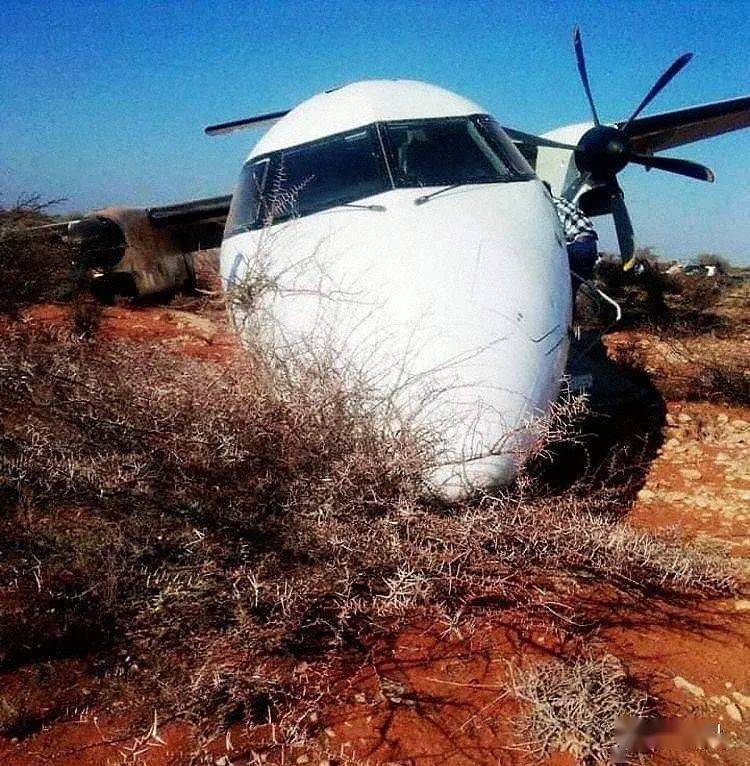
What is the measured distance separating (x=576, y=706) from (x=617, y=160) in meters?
7.25

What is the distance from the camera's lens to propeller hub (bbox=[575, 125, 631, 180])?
771 cm

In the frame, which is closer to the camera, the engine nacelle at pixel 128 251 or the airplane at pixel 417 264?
the airplane at pixel 417 264

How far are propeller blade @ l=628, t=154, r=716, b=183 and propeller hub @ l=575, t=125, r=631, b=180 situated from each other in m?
0.15

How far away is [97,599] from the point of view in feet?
9.25

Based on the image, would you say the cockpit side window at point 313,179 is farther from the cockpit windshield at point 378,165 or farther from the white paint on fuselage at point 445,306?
the white paint on fuselage at point 445,306

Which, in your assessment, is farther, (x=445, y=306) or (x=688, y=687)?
(x=445, y=306)

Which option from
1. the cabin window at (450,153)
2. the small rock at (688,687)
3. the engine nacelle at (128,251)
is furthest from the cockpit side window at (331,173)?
the engine nacelle at (128,251)

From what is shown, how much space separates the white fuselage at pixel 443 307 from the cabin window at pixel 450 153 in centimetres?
21

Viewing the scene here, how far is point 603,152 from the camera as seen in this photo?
7.75m

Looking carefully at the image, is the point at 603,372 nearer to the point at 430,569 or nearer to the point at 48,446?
the point at 430,569

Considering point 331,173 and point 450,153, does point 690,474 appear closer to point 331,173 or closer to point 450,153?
point 450,153

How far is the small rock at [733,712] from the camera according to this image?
7.38 ft

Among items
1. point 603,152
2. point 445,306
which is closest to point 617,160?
point 603,152

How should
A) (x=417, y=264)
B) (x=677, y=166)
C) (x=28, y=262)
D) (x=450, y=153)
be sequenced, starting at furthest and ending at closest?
(x=28, y=262)
(x=677, y=166)
(x=450, y=153)
(x=417, y=264)
